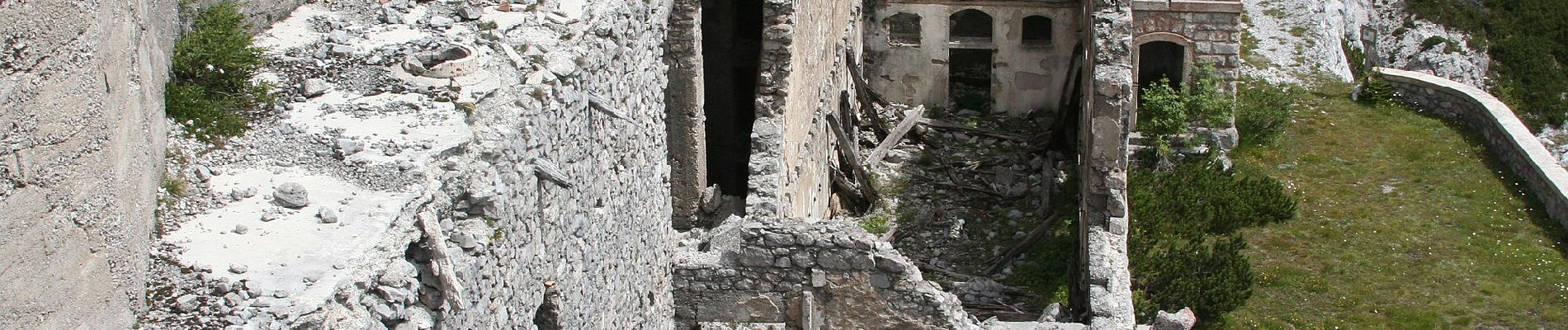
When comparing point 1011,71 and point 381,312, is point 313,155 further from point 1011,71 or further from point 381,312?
point 1011,71

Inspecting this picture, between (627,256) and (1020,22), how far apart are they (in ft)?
37.7

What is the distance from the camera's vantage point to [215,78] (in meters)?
7.05

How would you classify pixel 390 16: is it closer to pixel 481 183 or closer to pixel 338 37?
pixel 338 37

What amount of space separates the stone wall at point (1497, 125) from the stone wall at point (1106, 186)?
4.93 m

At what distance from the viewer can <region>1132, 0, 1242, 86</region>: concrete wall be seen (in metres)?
18.6

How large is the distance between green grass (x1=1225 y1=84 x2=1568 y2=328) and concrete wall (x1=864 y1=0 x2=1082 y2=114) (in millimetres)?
2414

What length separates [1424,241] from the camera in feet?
53.0

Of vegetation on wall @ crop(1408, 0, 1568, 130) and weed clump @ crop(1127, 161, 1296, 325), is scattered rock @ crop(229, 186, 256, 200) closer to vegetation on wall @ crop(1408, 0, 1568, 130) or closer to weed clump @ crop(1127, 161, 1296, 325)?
weed clump @ crop(1127, 161, 1296, 325)

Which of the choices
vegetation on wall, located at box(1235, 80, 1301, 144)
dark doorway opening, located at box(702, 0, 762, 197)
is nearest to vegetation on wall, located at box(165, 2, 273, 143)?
dark doorway opening, located at box(702, 0, 762, 197)

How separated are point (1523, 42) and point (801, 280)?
19557mm

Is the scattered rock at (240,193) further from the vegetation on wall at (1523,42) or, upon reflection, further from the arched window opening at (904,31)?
the vegetation on wall at (1523,42)

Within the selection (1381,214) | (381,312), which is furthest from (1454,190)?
(381,312)

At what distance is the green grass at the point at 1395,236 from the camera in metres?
14.4

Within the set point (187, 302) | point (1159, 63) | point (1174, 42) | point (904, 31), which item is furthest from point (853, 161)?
point (187, 302)
